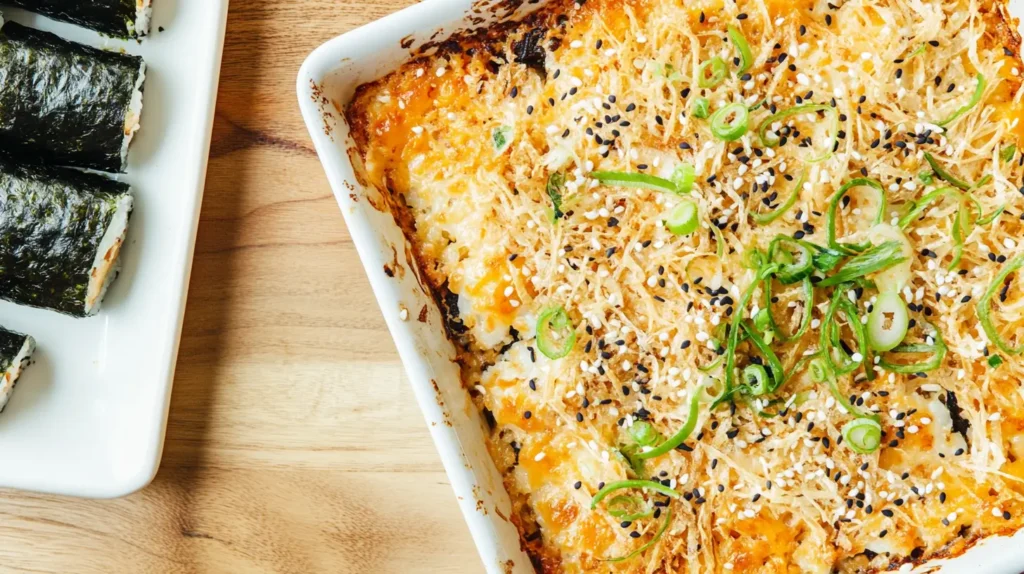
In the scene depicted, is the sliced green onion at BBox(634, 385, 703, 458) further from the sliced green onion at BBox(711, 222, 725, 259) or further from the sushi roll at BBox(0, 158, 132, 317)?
the sushi roll at BBox(0, 158, 132, 317)

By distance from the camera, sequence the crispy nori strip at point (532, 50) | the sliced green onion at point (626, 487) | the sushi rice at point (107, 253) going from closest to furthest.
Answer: the sliced green onion at point (626, 487) < the crispy nori strip at point (532, 50) < the sushi rice at point (107, 253)

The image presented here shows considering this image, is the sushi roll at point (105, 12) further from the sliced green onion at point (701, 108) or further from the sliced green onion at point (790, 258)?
the sliced green onion at point (790, 258)

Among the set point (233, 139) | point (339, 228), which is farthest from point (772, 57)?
point (233, 139)

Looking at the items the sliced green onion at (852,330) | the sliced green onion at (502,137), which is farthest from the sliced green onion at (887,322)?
the sliced green onion at (502,137)

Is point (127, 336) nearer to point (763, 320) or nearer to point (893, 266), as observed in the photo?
point (763, 320)

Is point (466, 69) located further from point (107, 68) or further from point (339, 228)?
point (107, 68)

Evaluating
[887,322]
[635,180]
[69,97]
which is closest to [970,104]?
[887,322]
